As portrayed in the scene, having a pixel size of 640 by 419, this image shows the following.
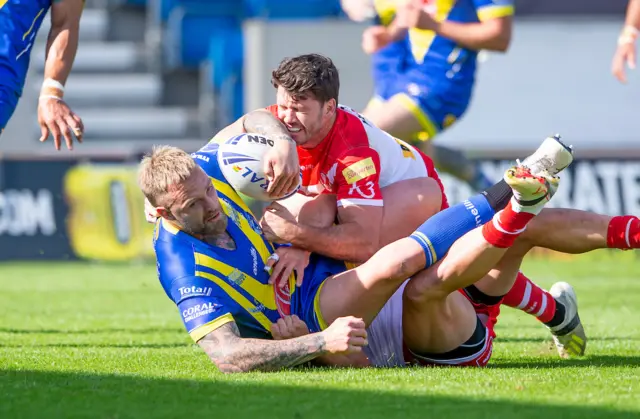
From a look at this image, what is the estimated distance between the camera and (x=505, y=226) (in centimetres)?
429

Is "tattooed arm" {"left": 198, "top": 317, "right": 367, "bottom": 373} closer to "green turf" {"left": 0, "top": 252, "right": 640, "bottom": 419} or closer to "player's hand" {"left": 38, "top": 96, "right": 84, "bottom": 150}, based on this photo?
"green turf" {"left": 0, "top": 252, "right": 640, "bottom": 419}

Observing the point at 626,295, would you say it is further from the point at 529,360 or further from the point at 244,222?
the point at 244,222

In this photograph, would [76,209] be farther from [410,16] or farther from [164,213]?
[164,213]

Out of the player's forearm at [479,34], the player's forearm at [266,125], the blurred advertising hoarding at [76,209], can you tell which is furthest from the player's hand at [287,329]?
the blurred advertising hoarding at [76,209]

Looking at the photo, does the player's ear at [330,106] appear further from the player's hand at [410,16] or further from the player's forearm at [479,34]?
the player's forearm at [479,34]

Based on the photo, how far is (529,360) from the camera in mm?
5043

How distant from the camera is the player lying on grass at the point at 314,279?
4.29 meters

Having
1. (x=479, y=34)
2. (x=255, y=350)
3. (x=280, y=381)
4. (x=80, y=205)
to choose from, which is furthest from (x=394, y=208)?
(x=80, y=205)

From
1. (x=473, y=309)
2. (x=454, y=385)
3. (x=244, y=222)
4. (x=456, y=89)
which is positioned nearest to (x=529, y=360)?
(x=473, y=309)

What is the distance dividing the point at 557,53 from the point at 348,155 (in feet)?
37.6

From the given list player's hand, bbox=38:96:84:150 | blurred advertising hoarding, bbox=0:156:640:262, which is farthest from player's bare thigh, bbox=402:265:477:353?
blurred advertising hoarding, bbox=0:156:640:262

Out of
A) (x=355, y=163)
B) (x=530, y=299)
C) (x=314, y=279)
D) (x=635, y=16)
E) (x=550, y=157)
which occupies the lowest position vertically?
(x=530, y=299)

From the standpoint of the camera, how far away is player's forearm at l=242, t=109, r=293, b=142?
4906 mm

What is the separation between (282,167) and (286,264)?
41cm
